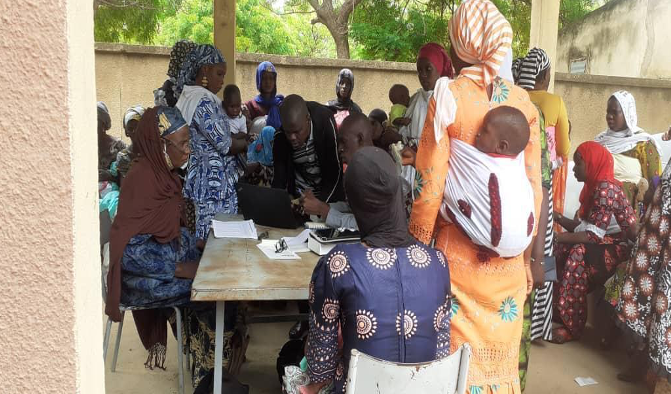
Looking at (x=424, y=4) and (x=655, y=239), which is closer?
(x=655, y=239)

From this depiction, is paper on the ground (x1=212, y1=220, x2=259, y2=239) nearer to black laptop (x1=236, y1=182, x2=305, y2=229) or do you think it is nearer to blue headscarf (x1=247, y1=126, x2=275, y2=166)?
black laptop (x1=236, y1=182, x2=305, y2=229)

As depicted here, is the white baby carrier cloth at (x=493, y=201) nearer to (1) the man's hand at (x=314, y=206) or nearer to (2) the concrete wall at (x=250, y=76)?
(1) the man's hand at (x=314, y=206)

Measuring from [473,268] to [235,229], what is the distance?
1707mm

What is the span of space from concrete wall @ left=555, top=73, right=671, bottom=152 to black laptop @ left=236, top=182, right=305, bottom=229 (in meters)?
8.42

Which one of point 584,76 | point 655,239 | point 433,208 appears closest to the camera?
point 433,208

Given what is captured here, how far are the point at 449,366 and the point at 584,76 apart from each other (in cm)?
1024

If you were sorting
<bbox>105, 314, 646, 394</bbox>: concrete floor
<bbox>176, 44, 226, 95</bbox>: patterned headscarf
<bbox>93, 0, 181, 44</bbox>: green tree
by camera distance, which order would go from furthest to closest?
<bbox>93, 0, 181, 44</bbox>: green tree < <bbox>176, 44, 226, 95</bbox>: patterned headscarf < <bbox>105, 314, 646, 394</bbox>: concrete floor

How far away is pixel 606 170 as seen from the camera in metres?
4.26

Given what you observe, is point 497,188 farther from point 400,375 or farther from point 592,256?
point 592,256

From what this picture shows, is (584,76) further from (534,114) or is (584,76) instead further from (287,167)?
(534,114)

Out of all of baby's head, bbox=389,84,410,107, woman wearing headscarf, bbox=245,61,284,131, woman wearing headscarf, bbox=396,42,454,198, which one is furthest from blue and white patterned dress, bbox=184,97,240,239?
baby's head, bbox=389,84,410,107

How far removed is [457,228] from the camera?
6.86ft

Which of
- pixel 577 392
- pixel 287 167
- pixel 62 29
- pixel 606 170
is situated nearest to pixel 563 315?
pixel 577 392

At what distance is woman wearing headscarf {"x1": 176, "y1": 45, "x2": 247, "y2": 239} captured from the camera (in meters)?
4.16
